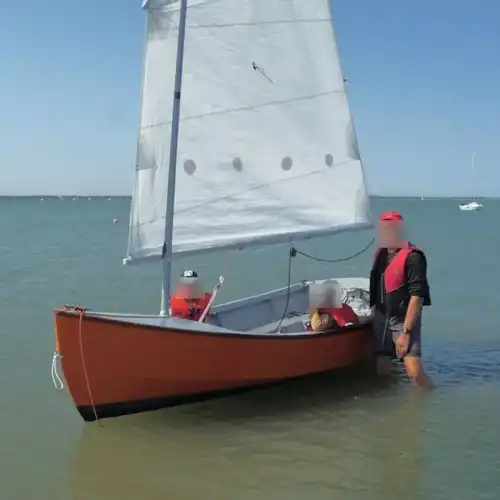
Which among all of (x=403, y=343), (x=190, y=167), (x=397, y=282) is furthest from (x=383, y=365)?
(x=190, y=167)

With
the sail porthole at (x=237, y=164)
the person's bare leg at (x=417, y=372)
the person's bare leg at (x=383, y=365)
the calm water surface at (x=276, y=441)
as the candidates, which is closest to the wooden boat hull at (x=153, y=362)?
the calm water surface at (x=276, y=441)

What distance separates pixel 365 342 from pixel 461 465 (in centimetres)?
270

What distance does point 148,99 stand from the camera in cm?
748

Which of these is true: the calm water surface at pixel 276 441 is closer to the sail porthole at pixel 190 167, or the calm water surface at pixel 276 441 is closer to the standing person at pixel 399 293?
the standing person at pixel 399 293

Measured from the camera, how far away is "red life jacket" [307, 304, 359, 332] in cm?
919

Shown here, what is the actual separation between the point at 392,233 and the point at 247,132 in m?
2.23

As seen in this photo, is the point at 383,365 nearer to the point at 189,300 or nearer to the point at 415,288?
the point at 415,288

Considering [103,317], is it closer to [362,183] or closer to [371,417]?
[371,417]

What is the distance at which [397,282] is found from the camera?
8.57 m

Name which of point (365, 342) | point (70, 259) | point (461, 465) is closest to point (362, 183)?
point (365, 342)

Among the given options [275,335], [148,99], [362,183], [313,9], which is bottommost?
[275,335]

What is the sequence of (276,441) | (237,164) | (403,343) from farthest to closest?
(403,343) → (237,164) → (276,441)

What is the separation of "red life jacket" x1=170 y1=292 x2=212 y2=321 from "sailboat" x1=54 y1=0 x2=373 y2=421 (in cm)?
38

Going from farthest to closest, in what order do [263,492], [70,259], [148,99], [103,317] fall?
[70,259] → [148,99] → [103,317] → [263,492]
